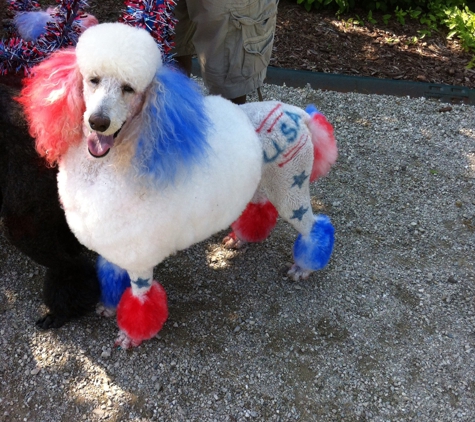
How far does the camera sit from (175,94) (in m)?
1.44

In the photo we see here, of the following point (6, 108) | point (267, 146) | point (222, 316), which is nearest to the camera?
point (6, 108)

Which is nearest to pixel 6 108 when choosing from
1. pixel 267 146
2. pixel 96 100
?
pixel 96 100

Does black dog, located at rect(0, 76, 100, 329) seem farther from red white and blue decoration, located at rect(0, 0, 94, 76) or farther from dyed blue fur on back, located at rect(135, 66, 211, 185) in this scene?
dyed blue fur on back, located at rect(135, 66, 211, 185)

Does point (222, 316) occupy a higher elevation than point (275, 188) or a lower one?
lower

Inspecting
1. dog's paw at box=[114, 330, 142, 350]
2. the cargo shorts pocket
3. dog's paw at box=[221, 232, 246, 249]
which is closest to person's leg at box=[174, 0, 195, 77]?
the cargo shorts pocket

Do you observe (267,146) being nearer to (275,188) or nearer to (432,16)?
(275,188)

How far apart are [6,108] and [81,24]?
471mm

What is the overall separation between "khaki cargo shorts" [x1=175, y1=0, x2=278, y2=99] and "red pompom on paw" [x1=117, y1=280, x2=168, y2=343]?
1.09 m

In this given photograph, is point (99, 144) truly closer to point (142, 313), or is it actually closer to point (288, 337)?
point (142, 313)

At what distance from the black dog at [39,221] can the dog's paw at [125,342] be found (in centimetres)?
22

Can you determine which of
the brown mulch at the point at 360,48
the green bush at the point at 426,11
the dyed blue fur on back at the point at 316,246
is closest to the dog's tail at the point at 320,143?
the dyed blue fur on back at the point at 316,246

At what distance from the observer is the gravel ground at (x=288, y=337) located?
203 centimetres

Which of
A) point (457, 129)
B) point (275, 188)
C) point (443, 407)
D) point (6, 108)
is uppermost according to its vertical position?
point (6, 108)

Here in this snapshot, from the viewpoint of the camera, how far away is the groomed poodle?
55.0 inches
